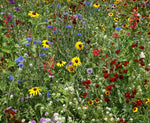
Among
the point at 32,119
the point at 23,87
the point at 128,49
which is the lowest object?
Answer: the point at 32,119

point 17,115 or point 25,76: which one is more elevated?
point 25,76

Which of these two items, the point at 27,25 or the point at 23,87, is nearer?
the point at 23,87

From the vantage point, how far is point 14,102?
2244 mm

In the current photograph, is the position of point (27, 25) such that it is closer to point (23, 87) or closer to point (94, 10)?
point (94, 10)

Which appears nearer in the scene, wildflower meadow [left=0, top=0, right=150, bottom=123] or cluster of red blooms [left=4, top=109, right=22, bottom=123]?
cluster of red blooms [left=4, top=109, right=22, bottom=123]

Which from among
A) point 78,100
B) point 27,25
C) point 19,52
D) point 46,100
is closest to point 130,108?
point 78,100

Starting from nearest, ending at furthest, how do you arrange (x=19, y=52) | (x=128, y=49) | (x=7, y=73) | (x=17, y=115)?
(x=17, y=115) → (x=7, y=73) → (x=19, y=52) → (x=128, y=49)

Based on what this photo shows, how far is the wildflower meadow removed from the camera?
7.07ft

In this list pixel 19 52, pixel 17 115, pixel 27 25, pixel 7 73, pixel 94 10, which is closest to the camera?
pixel 17 115

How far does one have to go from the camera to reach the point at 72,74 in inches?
112

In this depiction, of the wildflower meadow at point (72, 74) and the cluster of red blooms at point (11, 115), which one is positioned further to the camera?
the wildflower meadow at point (72, 74)

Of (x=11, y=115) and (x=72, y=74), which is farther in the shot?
(x=72, y=74)

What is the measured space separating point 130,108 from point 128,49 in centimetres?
121

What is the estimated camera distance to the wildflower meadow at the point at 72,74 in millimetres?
2156
